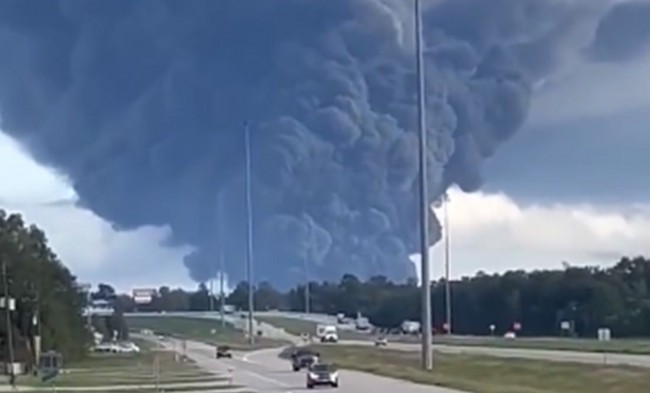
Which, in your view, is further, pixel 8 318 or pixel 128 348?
pixel 128 348

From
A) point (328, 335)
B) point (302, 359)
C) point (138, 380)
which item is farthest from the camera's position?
point (328, 335)

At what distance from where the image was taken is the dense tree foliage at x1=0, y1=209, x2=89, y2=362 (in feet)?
428

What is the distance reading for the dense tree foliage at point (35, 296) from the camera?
130375 mm

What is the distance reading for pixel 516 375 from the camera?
7594cm

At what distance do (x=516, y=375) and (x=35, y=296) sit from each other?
65468 millimetres

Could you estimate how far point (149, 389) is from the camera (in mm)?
79938

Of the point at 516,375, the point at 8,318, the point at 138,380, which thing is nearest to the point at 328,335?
the point at 8,318

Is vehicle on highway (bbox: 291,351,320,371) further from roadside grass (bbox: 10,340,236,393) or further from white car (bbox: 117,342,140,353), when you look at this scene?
white car (bbox: 117,342,140,353)

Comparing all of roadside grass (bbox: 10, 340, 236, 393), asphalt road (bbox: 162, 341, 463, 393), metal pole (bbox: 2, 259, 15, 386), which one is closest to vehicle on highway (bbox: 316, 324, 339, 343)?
roadside grass (bbox: 10, 340, 236, 393)

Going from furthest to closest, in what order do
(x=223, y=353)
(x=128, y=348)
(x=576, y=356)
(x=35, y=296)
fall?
(x=128, y=348) → (x=223, y=353) → (x=35, y=296) → (x=576, y=356)

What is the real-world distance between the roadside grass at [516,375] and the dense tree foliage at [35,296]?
40665mm

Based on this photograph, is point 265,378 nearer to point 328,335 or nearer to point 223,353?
point 223,353

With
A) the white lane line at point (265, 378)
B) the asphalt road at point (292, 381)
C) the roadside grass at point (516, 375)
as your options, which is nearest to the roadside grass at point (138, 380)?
the asphalt road at point (292, 381)

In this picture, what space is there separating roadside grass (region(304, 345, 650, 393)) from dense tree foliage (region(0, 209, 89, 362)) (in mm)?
40665
